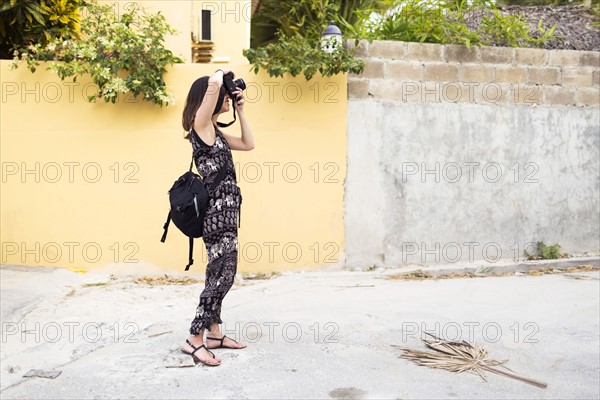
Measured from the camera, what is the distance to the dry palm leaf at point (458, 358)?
4.13 m

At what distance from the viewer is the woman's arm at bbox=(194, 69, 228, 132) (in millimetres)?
3961

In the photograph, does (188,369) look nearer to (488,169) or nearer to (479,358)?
(479,358)

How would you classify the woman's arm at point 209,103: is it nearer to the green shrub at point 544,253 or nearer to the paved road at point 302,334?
the paved road at point 302,334

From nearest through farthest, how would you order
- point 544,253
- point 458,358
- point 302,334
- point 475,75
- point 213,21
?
point 458,358, point 302,334, point 475,75, point 544,253, point 213,21

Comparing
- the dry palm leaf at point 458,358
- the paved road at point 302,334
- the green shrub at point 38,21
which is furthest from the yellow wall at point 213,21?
the dry palm leaf at point 458,358

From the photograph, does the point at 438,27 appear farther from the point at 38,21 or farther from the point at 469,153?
the point at 38,21

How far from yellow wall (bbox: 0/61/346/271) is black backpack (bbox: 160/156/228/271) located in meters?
2.54

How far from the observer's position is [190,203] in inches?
156

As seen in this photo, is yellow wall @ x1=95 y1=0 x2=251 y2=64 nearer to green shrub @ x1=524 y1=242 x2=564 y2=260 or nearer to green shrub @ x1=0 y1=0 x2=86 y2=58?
green shrub @ x1=0 y1=0 x2=86 y2=58

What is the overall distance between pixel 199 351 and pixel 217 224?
79 cm

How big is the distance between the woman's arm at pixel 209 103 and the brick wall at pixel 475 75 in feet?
9.98

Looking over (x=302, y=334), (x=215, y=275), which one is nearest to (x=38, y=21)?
(x=215, y=275)

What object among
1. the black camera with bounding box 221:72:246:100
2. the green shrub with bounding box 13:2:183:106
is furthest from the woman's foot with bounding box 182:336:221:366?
the green shrub with bounding box 13:2:183:106

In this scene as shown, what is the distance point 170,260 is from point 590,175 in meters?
4.64
